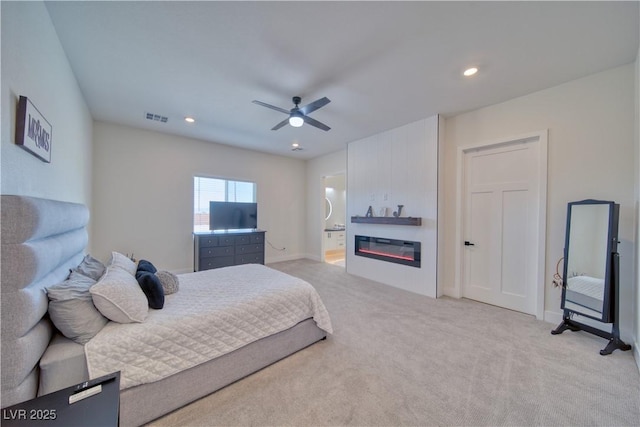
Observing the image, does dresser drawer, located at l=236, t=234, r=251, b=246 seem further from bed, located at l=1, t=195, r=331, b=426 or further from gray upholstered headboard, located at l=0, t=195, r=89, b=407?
gray upholstered headboard, located at l=0, t=195, r=89, b=407

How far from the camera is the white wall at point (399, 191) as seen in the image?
3.76 meters

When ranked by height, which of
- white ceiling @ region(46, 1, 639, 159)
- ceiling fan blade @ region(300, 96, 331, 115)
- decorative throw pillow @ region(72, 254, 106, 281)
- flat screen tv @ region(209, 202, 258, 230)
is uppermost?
white ceiling @ region(46, 1, 639, 159)

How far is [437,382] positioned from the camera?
1.84 m

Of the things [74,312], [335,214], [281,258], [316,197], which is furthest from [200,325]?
[335,214]

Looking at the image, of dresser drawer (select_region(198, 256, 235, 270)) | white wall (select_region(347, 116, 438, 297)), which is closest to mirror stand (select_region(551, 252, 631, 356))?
white wall (select_region(347, 116, 438, 297))

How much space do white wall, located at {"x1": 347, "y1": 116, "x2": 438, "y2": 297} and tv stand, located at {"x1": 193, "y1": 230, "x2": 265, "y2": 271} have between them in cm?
209

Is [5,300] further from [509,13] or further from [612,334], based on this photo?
[612,334]

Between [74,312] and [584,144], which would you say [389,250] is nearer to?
[584,144]

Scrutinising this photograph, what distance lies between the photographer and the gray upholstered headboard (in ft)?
A: 3.52

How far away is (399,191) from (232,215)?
3548mm

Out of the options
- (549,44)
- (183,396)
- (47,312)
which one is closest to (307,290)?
(183,396)

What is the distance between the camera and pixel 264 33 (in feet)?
6.54

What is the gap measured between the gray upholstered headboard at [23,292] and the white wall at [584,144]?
4.63 m

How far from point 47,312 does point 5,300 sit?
0.41m
